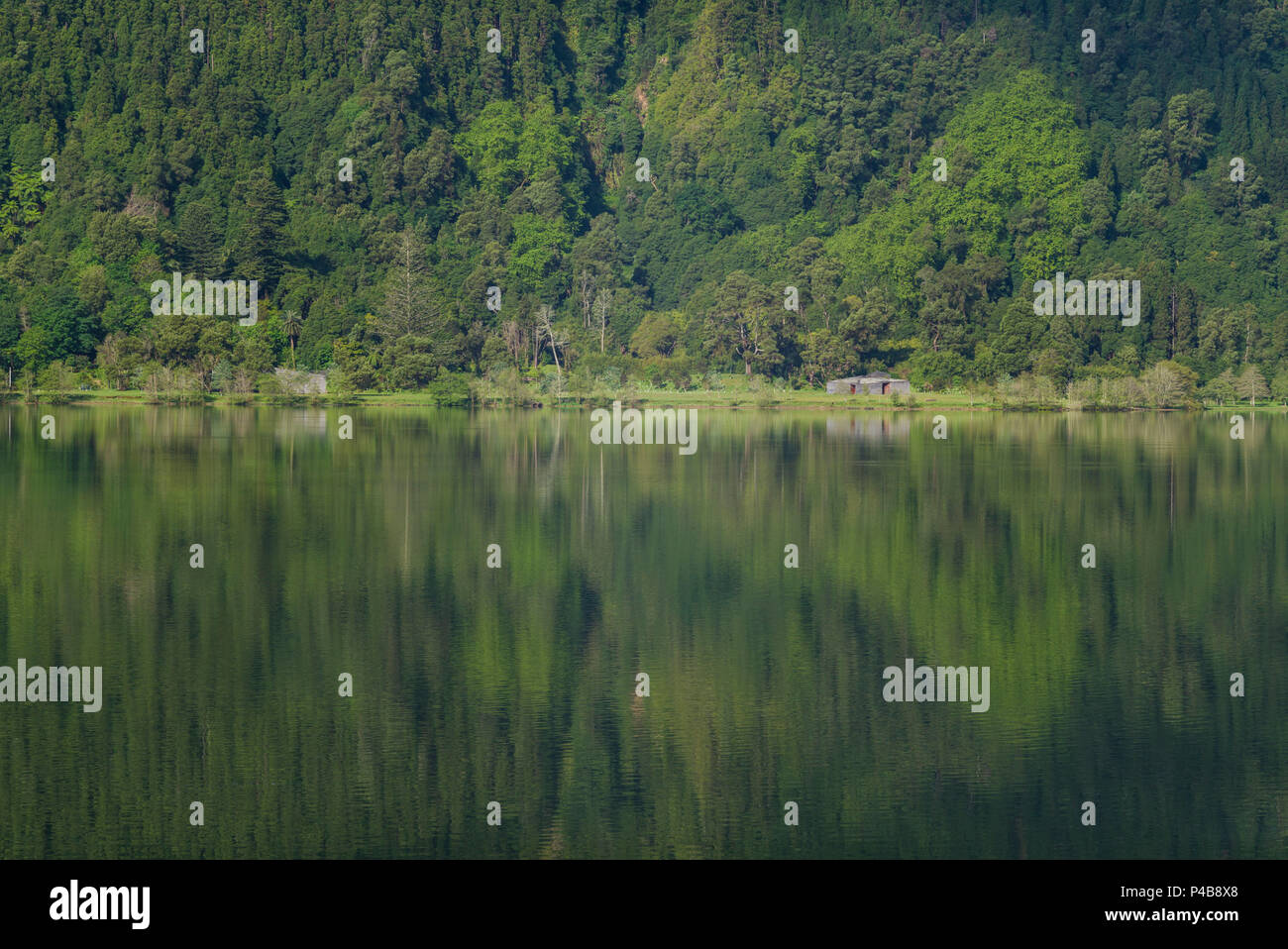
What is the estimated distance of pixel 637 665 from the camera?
19.5 meters

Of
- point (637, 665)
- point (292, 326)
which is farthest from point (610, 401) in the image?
point (637, 665)

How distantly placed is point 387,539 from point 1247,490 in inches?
812

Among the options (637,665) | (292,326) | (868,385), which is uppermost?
(292,326)

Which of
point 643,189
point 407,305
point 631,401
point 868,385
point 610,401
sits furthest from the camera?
point 643,189

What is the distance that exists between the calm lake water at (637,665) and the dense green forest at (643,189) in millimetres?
57459

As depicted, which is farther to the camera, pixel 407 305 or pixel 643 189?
pixel 643 189

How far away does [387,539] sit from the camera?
2862 cm

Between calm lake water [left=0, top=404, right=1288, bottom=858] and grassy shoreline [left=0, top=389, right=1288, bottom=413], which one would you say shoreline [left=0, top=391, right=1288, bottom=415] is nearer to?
grassy shoreline [left=0, top=389, right=1288, bottom=413]

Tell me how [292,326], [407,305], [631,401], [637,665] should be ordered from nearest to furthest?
[637,665]
[631,401]
[407,305]
[292,326]

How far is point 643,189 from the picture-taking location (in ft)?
454

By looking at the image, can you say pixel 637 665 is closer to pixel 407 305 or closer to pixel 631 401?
pixel 631 401

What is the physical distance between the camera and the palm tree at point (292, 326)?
100875 millimetres

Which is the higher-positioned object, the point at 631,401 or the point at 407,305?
the point at 407,305

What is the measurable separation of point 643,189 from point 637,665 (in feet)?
400
